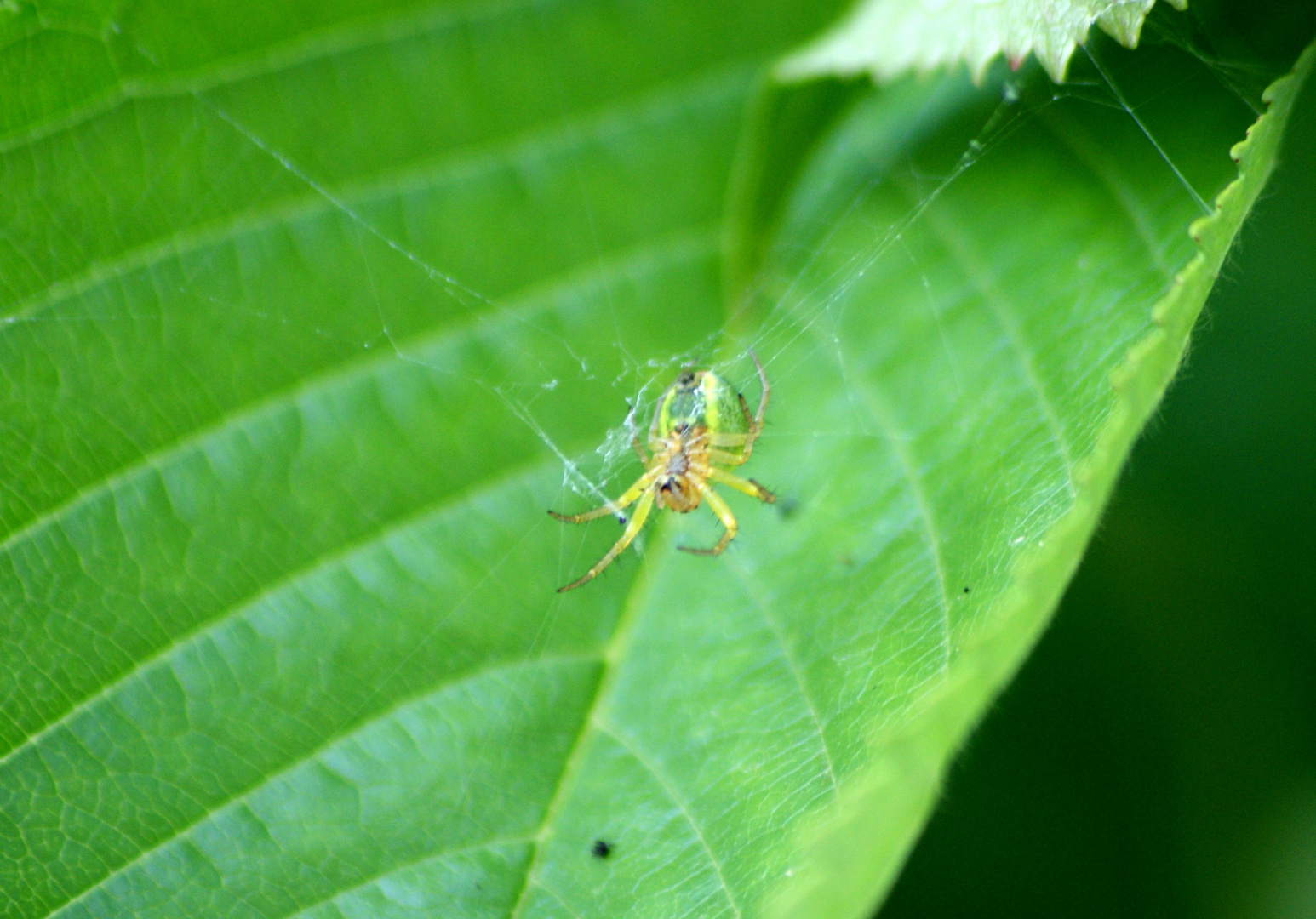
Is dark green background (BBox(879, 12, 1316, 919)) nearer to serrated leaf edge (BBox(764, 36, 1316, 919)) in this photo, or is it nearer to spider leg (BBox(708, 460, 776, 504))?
spider leg (BBox(708, 460, 776, 504))

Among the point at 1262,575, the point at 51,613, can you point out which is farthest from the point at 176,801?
the point at 1262,575

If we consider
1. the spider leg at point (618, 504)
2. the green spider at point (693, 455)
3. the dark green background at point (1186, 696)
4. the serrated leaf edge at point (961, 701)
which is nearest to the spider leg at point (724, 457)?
the green spider at point (693, 455)

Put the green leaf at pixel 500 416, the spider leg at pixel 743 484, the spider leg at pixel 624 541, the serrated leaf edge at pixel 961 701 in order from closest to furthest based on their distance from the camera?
the serrated leaf edge at pixel 961 701 → the green leaf at pixel 500 416 → the spider leg at pixel 624 541 → the spider leg at pixel 743 484

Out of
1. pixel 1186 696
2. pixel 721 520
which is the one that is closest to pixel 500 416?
pixel 721 520

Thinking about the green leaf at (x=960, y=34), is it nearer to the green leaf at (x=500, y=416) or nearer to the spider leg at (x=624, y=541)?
the green leaf at (x=500, y=416)

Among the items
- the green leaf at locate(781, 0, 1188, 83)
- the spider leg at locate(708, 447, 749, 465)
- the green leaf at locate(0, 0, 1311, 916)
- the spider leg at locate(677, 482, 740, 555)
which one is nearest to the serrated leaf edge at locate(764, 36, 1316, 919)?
the green leaf at locate(0, 0, 1311, 916)

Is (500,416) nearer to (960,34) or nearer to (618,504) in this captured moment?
(618,504)

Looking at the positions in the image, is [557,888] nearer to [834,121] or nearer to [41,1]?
[834,121]
